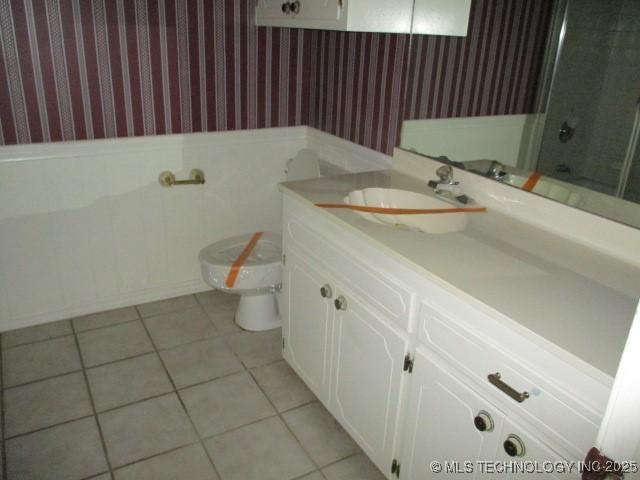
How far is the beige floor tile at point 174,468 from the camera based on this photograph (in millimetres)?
1775

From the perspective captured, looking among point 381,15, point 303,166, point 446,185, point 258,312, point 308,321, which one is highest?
point 381,15

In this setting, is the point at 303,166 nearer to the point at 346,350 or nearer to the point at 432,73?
the point at 432,73

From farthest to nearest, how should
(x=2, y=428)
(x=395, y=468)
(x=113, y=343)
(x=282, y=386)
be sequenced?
1. (x=113, y=343)
2. (x=282, y=386)
3. (x=2, y=428)
4. (x=395, y=468)

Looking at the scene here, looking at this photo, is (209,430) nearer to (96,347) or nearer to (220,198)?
(96,347)

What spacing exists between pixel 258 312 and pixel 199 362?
378 millimetres

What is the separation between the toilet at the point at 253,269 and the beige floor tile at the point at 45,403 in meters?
0.69

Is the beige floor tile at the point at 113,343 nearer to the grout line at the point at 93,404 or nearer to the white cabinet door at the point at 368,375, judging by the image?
the grout line at the point at 93,404

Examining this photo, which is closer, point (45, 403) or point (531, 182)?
point (531, 182)

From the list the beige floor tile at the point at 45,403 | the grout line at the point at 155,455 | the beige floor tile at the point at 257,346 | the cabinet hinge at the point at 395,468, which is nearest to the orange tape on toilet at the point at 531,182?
the cabinet hinge at the point at 395,468

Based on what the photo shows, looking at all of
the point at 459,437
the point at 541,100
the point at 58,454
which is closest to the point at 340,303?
the point at 459,437

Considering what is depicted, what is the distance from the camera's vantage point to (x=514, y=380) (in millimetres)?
1152

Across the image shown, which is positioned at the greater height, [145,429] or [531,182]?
[531,182]

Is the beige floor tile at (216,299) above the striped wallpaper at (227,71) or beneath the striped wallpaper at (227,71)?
beneath

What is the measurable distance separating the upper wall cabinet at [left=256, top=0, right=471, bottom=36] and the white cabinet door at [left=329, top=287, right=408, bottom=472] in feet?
3.01
